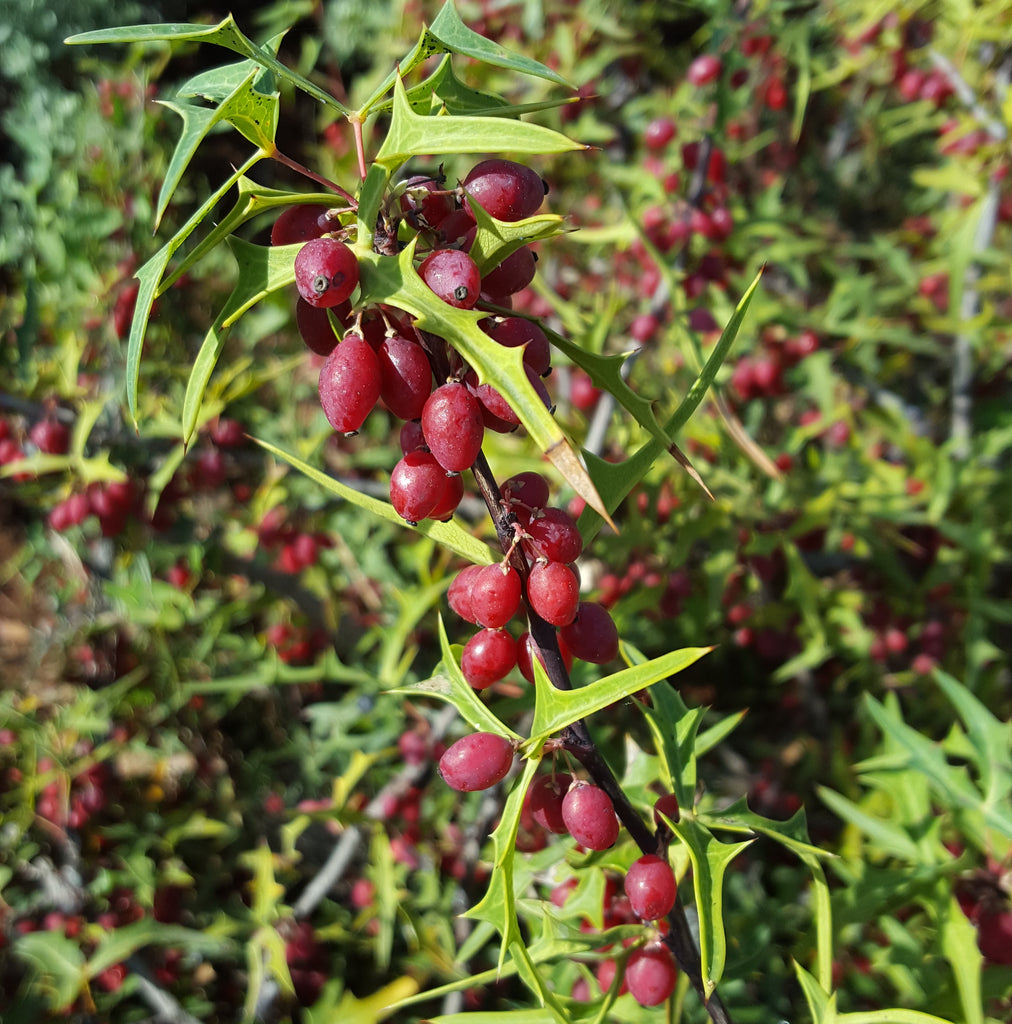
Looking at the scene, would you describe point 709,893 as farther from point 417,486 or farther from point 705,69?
point 705,69

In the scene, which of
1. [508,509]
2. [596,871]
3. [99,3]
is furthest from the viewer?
[99,3]

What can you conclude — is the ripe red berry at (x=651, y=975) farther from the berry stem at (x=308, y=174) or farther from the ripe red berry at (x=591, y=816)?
the berry stem at (x=308, y=174)

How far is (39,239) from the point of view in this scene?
2.05m

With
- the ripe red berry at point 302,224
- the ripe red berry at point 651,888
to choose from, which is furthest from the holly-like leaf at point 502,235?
the ripe red berry at point 651,888

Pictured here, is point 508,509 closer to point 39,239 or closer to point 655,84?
point 39,239

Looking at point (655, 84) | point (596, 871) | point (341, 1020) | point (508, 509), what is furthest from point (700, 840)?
point (655, 84)

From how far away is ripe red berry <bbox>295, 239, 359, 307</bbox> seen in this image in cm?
47

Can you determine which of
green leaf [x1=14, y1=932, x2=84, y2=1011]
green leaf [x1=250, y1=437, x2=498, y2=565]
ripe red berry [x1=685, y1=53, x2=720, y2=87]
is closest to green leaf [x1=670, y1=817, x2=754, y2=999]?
green leaf [x1=250, y1=437, x2=498, y2=565]

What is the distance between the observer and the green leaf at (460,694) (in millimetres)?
640

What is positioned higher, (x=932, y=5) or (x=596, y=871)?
(x=932, y=5)

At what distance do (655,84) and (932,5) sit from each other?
3.96 ft

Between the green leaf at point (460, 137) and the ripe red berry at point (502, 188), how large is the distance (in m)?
0.07

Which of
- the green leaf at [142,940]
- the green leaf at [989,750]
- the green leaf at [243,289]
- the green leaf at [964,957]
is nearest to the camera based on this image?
the green leaf at [243,289]

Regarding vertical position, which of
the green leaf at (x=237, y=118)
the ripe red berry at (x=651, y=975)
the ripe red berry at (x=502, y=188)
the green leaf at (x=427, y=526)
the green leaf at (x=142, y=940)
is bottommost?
the green leaf at (x=142, y=940)
